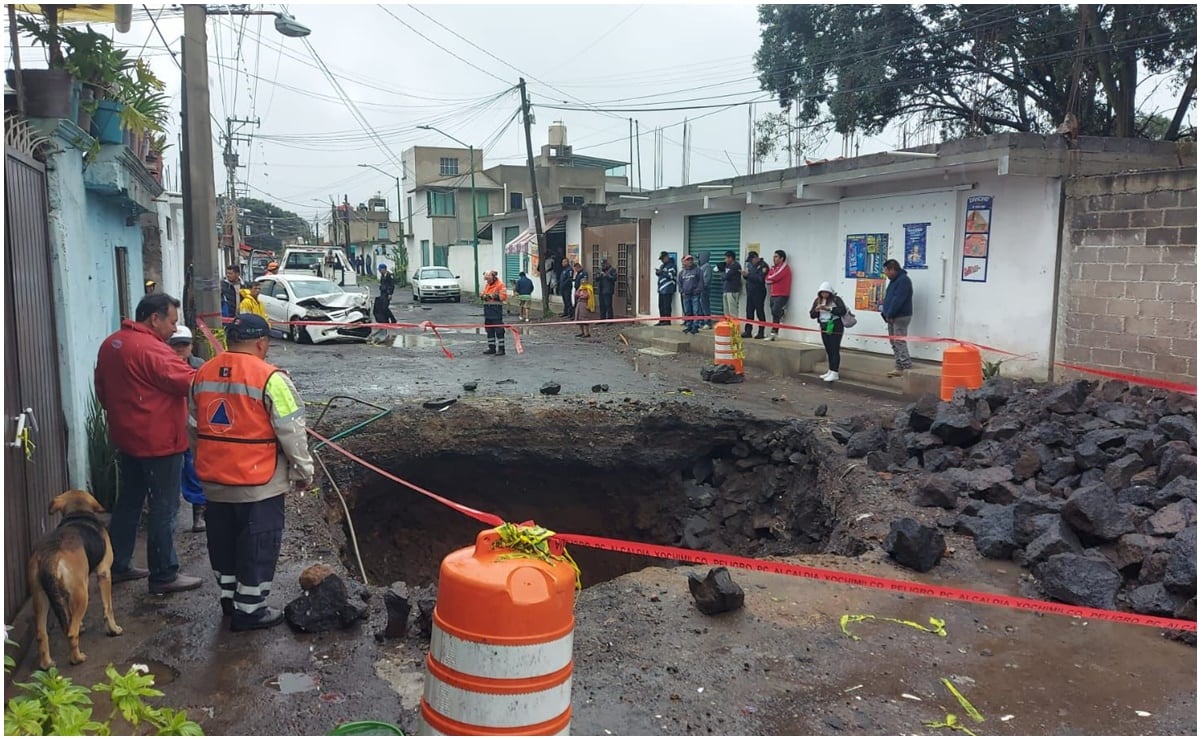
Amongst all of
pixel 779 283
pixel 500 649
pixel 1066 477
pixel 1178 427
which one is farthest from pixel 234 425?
pixel 779 283

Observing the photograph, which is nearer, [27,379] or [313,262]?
[27,379]

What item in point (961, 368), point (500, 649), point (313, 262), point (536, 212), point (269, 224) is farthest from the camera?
point (269, 224)

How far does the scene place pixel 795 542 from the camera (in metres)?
7.51

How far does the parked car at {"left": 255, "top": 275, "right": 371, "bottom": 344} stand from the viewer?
17.7m

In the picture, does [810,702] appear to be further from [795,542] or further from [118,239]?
[118,239]

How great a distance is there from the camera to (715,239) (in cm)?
1769

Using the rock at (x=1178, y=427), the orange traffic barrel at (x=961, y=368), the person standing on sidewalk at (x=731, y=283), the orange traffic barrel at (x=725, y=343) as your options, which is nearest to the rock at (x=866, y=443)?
the rock at (x=1178, y=427)

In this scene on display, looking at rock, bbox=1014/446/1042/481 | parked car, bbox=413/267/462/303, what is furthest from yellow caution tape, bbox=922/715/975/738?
parked car, bbox=413/267/462/303

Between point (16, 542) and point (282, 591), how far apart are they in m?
1.32

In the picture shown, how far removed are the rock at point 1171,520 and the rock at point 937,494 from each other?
130cm

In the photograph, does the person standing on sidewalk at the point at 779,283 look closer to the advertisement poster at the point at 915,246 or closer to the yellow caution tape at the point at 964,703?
the advertisement poster at the point at 915,246

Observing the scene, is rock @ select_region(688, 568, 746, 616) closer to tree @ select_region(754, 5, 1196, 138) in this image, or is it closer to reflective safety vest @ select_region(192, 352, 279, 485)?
reflective safety vest @ select_region(192, 352, 279, 485)

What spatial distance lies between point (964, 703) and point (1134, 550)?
6.34ft

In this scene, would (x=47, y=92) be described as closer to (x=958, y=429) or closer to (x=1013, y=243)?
(x=958, y=429)
